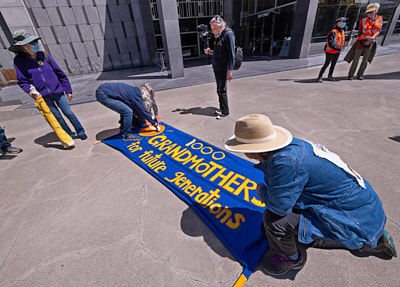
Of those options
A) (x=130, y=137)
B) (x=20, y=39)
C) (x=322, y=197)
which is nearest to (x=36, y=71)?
(x=20, y=39)

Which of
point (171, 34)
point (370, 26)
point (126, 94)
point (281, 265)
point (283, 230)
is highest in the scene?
point (171, 34)

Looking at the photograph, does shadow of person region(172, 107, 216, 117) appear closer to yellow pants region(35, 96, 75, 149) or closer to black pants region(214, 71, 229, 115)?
black pants region(214, 71, 229, 115)

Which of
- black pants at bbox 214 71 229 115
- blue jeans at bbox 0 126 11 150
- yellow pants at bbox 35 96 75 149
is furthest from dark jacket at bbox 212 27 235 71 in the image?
blue jeans at bbox 0 126 11 150

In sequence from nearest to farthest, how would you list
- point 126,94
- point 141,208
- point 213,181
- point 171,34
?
point 141,208, point 213,181, point 126,94, point 171,34

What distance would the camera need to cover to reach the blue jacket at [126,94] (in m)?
3.41

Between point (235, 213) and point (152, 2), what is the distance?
14521 mm

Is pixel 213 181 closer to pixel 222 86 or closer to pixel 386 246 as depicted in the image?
pixel 386 246

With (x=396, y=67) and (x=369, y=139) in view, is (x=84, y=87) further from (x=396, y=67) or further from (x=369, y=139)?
(x=396, y=67)

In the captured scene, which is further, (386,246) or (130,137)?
(130,137)

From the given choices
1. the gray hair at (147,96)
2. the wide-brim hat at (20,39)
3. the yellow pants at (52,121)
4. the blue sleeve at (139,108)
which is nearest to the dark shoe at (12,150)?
the yellow pants at (52,121)

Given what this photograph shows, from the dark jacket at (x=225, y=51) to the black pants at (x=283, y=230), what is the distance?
314 centimetres

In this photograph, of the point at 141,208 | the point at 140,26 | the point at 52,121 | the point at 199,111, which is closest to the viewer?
the point at 141,208

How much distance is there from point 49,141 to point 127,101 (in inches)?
81.2

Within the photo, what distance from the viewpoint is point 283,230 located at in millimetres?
1344
